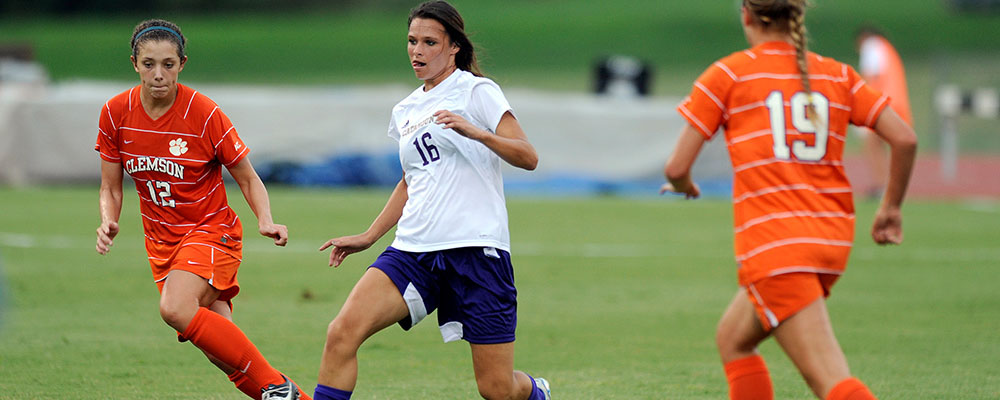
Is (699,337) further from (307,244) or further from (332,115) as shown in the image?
(332,115)

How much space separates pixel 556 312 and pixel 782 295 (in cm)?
497

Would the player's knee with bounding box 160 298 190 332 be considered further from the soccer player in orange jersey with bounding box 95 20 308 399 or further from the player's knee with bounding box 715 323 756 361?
the player's knee with bounding box 715 323 756 361

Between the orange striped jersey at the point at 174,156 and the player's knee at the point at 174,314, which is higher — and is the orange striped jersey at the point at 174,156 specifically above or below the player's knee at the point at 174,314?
above

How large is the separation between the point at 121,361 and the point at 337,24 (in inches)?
1857

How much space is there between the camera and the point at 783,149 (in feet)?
14.2

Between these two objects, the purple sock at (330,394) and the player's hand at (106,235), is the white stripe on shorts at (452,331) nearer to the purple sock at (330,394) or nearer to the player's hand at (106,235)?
the purple sock at (330,394)

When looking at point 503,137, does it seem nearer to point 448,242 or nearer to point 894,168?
point 448,242

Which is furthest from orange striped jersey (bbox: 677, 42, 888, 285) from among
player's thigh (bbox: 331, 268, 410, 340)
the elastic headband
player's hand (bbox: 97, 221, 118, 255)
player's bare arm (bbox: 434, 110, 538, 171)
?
player's hand (bbox: 97, 221, 118, 255)

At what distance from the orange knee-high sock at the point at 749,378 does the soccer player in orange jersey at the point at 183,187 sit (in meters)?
2.08

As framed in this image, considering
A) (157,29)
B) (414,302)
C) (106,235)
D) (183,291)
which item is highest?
(157,29)

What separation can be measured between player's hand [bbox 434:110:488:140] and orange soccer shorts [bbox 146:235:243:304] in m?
1.35

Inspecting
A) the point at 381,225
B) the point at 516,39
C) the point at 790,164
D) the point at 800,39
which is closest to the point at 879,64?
the point at 381,225

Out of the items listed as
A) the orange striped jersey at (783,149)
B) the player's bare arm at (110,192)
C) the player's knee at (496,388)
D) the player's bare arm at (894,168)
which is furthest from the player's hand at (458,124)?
the player's bare arm at (110,192)

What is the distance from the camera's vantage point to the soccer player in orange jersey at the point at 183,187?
554 centimetres
